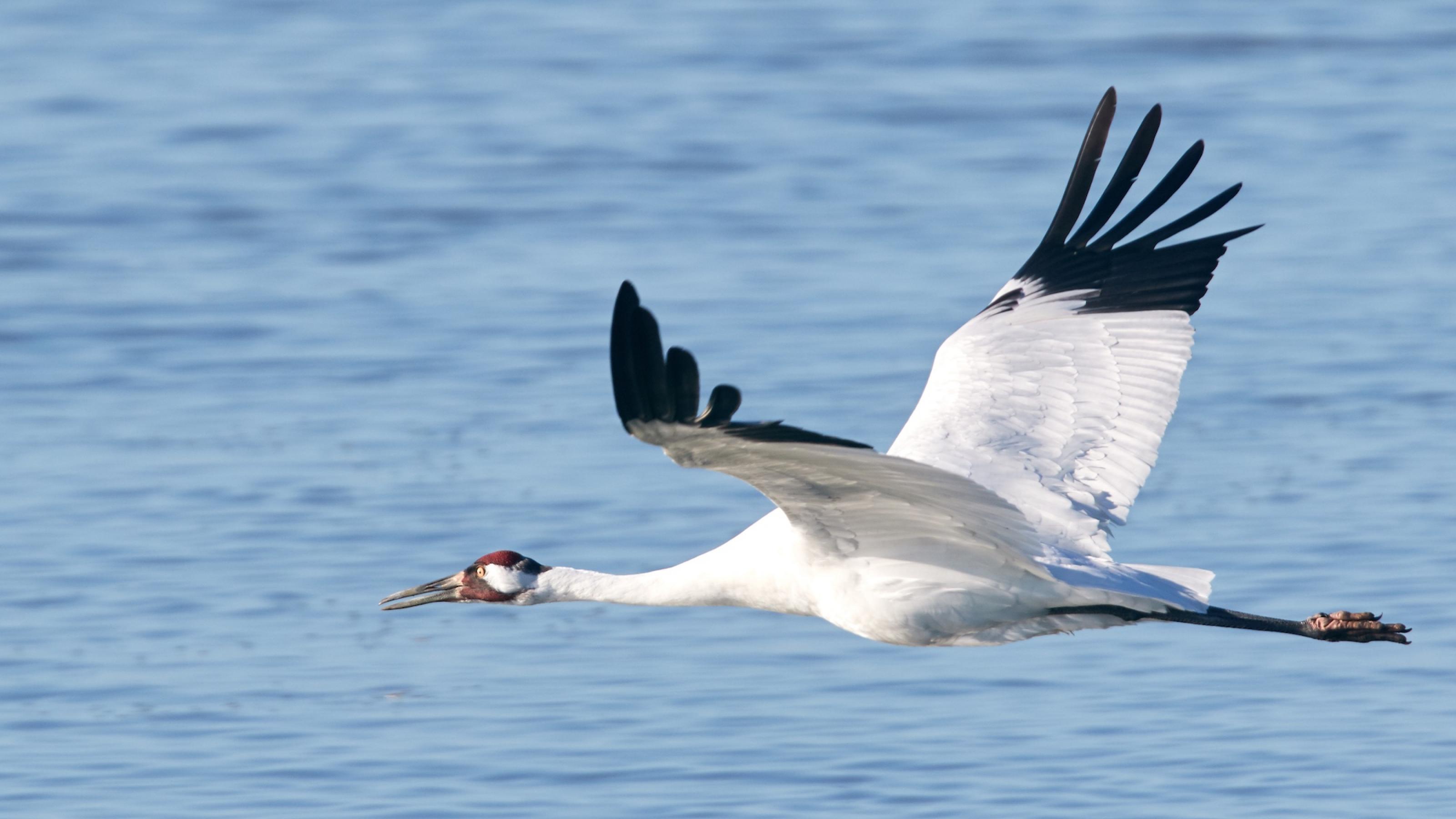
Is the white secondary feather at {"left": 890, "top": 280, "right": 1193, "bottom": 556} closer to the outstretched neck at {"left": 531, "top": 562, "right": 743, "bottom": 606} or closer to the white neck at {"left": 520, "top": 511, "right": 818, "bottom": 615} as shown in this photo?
the white neck at {"left": 520, "top": 511, "right": 818, "bottom": 615}

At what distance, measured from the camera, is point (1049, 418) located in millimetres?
10133

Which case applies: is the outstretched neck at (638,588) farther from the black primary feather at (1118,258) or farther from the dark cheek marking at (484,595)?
the black primary feather at (1118,258)

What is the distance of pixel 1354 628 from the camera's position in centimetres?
1030

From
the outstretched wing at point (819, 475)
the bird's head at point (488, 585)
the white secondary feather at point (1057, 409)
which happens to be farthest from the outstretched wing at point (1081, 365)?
the bird's head at point (488, 585)

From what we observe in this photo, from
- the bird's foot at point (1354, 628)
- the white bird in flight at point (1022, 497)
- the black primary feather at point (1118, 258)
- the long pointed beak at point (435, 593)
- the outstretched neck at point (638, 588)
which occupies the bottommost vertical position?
the long pointed beak at point (435, 593)

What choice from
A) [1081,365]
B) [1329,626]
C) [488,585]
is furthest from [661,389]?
[1329,626]

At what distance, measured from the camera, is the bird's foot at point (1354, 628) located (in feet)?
33.8

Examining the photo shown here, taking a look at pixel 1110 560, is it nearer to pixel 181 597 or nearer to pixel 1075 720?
pixel 1075 720

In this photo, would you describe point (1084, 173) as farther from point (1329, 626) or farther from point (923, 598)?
point (1329, 626)

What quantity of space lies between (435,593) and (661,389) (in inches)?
159

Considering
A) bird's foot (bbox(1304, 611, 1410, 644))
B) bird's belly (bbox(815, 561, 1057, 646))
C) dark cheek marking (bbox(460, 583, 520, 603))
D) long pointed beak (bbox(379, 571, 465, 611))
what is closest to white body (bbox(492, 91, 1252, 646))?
bird's belly (bbox(815, 561, 1057, 646))

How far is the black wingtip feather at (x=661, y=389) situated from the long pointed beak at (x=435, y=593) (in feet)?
12.2

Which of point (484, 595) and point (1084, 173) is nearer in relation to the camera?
point (1084, 173)

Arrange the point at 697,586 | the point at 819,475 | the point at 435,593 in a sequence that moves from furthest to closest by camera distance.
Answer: the point at 435,593 → the point at 697,586 → the point at 819,475
